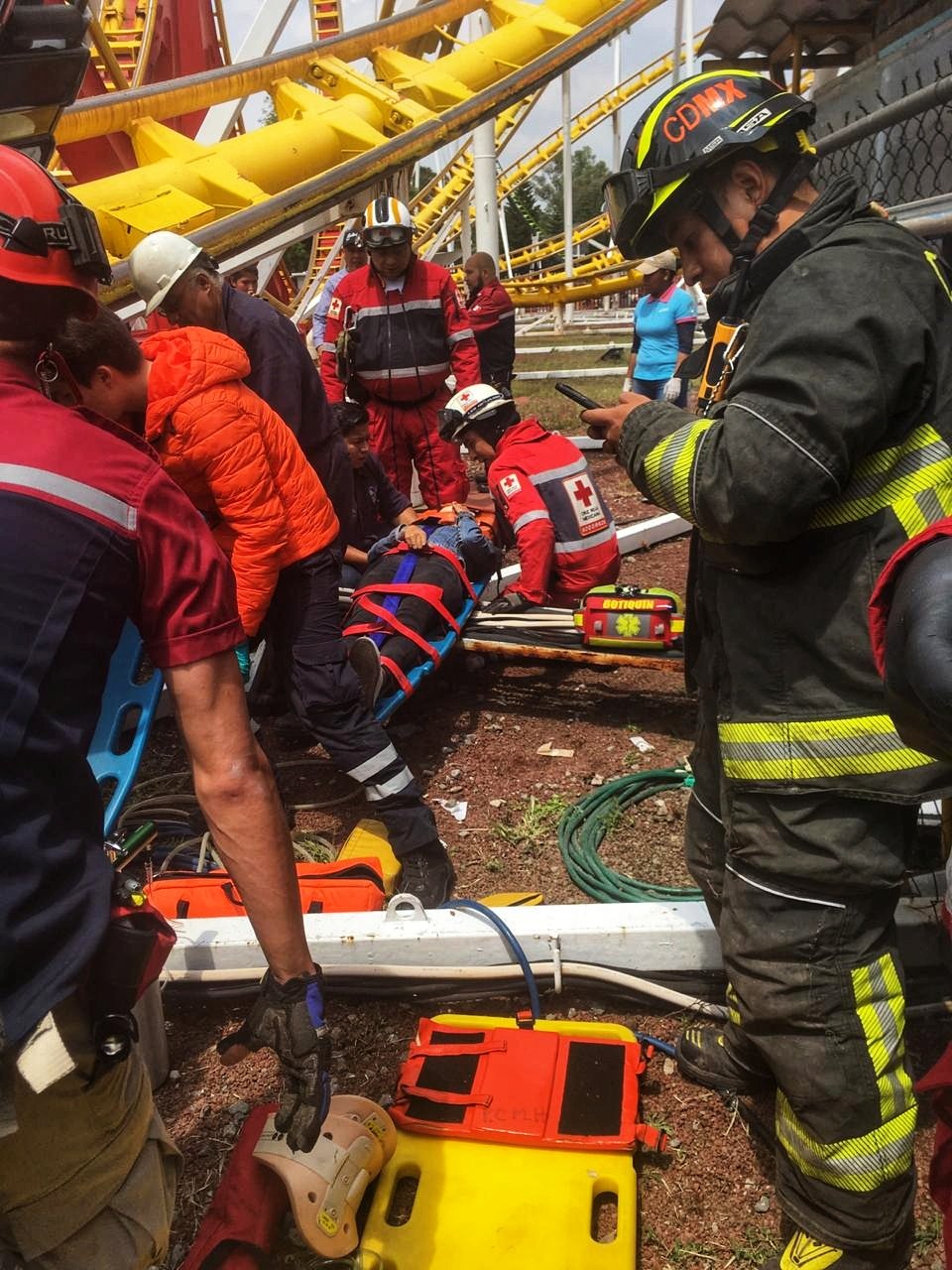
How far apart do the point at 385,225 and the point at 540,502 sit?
239 cm

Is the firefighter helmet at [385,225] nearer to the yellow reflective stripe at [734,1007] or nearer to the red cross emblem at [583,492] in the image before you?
the red cross emblem at [583,492]

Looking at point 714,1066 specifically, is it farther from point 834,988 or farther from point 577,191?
point 577,191

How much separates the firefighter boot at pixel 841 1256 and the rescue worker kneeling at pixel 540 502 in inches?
128

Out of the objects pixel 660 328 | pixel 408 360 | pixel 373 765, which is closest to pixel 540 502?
pixel 373 765

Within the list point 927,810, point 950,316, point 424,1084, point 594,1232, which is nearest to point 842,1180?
point 594,1232

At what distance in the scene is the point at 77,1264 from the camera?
1.35m

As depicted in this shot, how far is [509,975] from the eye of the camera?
8.63 feet

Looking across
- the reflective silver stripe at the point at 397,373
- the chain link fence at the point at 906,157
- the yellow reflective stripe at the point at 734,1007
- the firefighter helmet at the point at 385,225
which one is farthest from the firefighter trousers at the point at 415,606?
the chain link fence at the point at 906,157

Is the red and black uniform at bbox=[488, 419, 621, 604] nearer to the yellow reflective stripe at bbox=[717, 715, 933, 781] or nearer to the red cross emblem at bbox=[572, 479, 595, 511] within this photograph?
the red cross emblem at bbox=[572, 479, 595, 511]

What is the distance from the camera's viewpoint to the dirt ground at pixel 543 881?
2113 mm

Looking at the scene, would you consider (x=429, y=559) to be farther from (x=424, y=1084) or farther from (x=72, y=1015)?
(x=72, y=1015)

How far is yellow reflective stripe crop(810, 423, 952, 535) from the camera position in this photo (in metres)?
1.60

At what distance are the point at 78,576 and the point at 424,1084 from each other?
1683 millimetres

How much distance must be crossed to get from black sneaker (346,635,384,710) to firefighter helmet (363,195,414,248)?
10.5 ft
